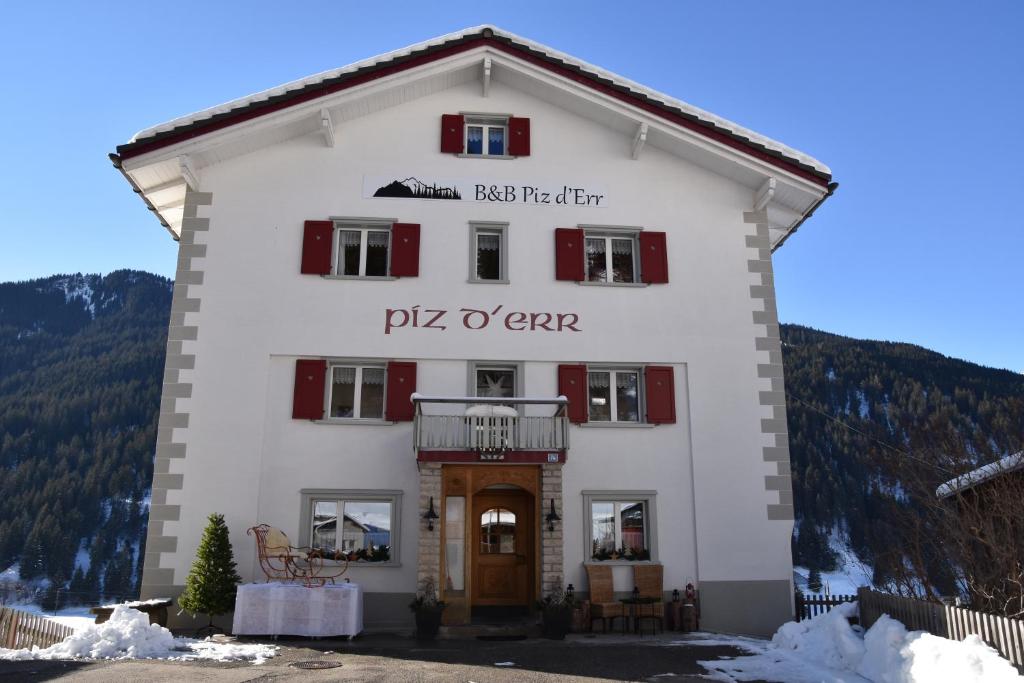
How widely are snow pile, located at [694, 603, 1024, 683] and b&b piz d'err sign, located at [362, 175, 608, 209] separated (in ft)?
29.2

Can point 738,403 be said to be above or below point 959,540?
above

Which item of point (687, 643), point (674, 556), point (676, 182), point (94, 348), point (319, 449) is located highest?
point (94, 348)

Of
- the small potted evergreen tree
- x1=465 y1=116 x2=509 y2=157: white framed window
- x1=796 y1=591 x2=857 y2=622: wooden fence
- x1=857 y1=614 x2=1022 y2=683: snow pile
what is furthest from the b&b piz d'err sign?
x1=857 y1=614 x2=1022 y2=683: snow pile

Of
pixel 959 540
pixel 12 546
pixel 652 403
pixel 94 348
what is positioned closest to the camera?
A: pixel 959 540

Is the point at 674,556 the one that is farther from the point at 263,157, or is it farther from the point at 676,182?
the point at 263,157

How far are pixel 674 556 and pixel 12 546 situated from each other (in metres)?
87.4

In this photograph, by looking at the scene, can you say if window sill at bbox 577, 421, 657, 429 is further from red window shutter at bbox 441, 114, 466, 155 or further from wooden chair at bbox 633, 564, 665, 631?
red window shutter at bbox 441, 114, 466, 155

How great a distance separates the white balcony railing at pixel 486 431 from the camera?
48.4ft

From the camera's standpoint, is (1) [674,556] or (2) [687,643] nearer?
(2) [687,643]

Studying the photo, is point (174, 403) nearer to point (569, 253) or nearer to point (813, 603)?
point (569, 253)

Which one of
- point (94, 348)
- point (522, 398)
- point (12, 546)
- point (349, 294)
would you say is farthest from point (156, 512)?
point (94, 348)

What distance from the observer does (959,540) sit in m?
10.9

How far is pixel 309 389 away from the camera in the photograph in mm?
15953

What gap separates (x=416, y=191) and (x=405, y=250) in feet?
4.40
